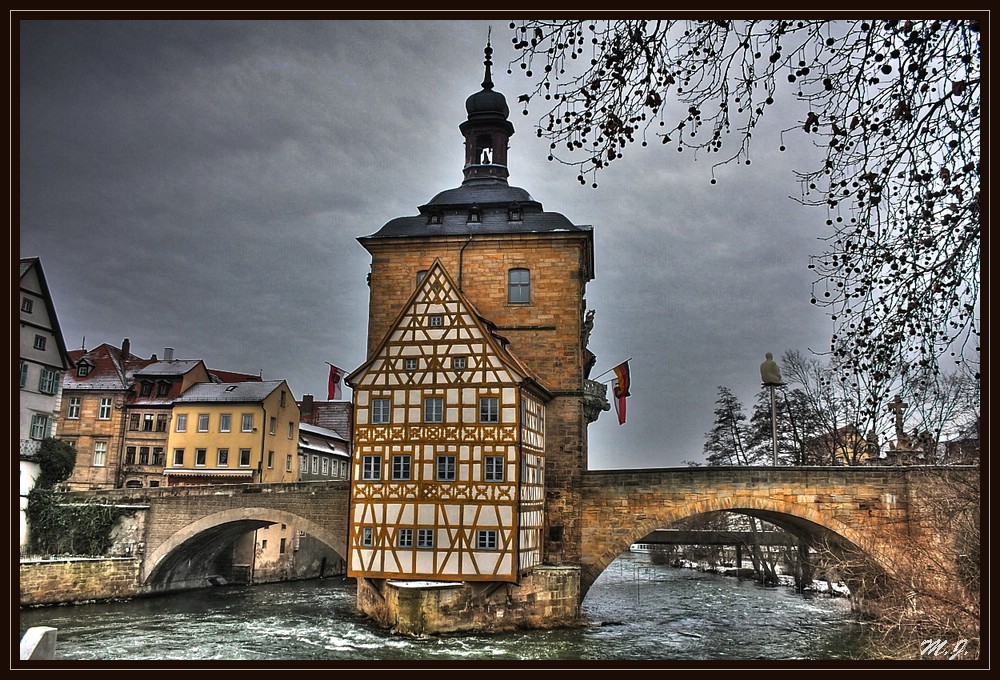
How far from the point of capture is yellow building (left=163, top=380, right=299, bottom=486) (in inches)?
1261

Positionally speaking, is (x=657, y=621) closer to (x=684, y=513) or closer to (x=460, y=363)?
(x=684, y=513)

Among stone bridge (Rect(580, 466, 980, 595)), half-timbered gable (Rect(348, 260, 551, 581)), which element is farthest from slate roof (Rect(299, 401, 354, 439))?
stone bridge (Rect(580, 466, 980, 595))

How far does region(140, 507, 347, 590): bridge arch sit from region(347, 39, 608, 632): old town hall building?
2764mm

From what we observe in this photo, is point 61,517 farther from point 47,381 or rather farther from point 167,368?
point 167,368

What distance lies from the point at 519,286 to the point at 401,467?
6.57 m

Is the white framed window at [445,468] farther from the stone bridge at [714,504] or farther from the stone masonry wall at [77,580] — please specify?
the stone masonry wall at [77,580]

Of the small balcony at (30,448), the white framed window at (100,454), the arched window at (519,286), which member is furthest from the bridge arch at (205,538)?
the arched window at (519,286)

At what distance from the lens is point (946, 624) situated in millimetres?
9180

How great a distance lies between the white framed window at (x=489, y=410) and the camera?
2016 centimetres

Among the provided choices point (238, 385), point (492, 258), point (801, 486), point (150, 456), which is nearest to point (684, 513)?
point (801, 486)

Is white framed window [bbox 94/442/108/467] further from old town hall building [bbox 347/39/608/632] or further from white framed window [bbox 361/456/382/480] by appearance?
white framed window [bbox 361/456/382/480]

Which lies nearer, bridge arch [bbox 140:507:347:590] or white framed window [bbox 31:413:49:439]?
bridge arch [bbox 140:507:347:590]

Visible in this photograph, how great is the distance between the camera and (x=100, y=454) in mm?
33062
